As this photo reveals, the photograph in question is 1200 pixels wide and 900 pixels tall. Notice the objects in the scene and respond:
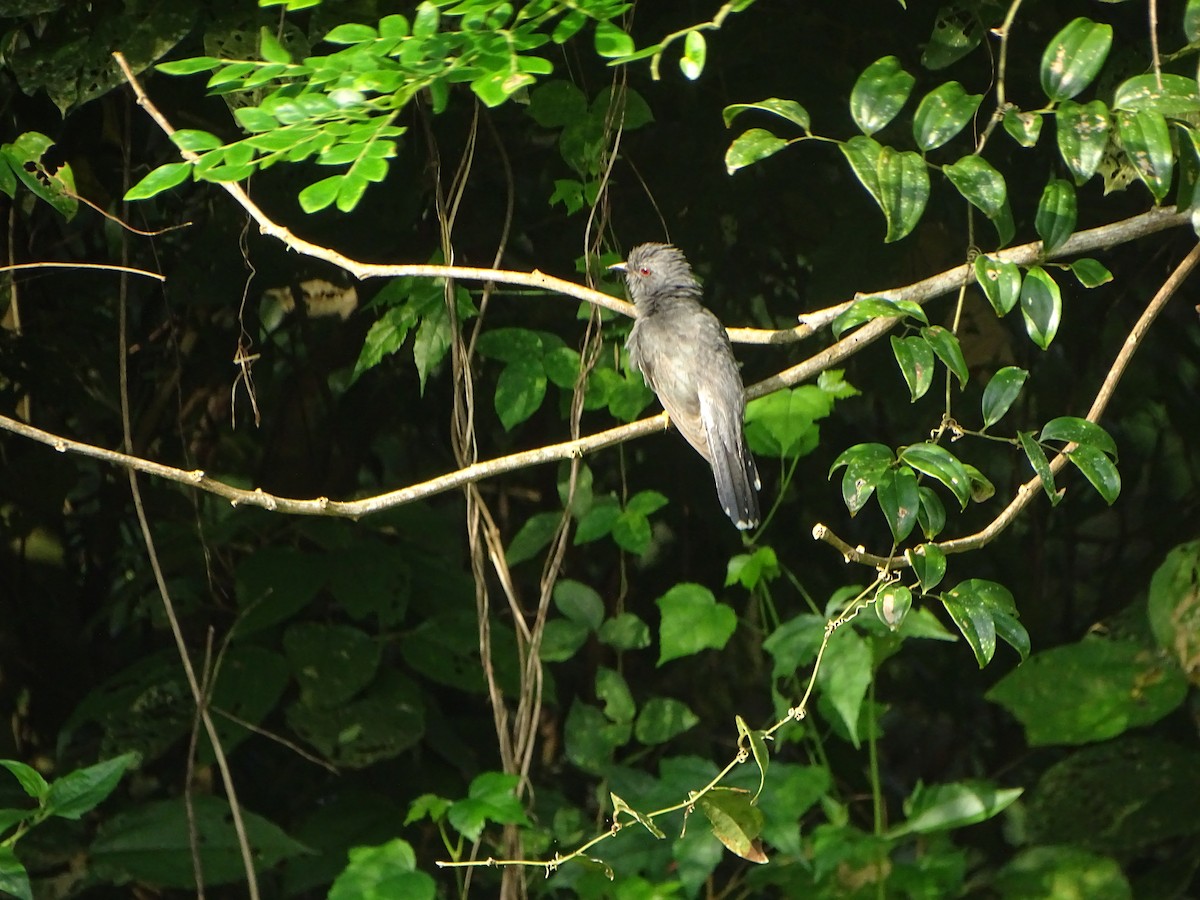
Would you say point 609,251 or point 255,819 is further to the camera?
point 609,251

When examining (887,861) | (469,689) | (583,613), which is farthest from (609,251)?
(887,861)

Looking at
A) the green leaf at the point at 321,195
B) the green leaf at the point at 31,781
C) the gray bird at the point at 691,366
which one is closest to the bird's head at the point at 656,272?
the gray bird at the point at 691,366

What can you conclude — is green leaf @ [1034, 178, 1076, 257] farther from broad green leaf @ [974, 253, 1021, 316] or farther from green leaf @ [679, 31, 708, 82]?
green leaf @ [679, 31, 708, 82]

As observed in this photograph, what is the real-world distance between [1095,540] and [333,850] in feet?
8.04

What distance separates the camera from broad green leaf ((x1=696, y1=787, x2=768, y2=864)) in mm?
2451

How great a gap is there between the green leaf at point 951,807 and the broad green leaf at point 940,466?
1321 mm

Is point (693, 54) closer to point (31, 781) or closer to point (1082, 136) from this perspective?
point (1082, 136)

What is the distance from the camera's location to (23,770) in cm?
259

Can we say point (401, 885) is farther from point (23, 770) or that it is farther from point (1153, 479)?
point (1153, 479)

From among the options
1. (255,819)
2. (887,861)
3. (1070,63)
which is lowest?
(887,861)

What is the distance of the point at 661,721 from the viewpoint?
345 cm

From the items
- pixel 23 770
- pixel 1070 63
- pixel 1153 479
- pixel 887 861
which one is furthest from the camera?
pixel 1153 479

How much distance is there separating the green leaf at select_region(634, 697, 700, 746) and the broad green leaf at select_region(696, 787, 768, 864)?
0.92 m

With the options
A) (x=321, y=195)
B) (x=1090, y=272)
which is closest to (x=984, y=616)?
(x=1090, y=272)
